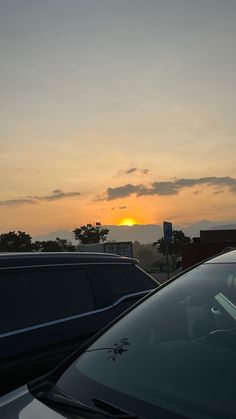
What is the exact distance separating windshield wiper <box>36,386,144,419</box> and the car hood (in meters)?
0.04

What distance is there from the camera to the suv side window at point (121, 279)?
453 cm

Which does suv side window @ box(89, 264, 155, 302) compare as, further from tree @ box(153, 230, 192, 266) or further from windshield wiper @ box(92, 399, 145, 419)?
tree @ box(153, 230, 192, 266)

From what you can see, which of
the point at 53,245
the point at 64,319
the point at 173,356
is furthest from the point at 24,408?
the point at 53,245

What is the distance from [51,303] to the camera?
4.10m

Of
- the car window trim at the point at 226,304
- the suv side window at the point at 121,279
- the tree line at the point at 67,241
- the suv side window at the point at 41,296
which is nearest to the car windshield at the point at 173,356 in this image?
the car window trim at the point at 226,304

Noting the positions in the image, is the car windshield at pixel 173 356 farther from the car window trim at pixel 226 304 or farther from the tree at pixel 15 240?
the tree at pixel 15 240

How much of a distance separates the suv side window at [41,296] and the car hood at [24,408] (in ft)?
4.44

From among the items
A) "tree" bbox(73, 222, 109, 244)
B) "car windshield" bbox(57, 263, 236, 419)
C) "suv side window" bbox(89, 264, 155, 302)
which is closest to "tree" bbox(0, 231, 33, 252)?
"tree" bbox(73, 222, 109, 244)

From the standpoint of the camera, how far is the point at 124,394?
211 cm

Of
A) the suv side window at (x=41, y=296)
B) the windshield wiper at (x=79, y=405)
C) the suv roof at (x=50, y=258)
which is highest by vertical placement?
the suv roof at (x=50, y=258)

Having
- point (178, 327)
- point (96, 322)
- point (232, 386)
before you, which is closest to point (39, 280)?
point (96, 322)

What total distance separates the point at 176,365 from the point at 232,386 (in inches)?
12.5

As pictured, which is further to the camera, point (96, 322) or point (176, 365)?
point (96, 322)

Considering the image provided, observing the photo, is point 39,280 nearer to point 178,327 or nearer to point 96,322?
point 96,322
